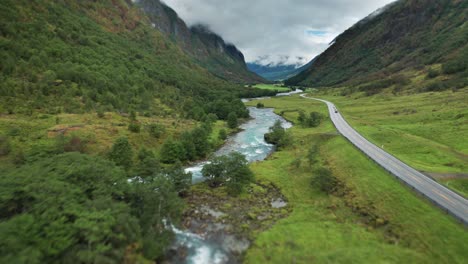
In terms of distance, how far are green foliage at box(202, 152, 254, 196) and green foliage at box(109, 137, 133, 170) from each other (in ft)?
82.5

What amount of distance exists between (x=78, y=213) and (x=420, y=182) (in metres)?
71.3

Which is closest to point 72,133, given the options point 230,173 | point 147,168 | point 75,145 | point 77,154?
point 75,145

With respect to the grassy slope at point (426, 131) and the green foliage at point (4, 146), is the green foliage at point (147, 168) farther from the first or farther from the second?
the grassy slope at point (426, 131)

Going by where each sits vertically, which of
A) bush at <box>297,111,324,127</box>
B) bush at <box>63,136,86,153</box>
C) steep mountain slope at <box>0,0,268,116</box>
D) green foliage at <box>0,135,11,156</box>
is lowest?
bush at <box>297,111,324,127</box>

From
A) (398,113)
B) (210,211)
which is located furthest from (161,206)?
(398,113)

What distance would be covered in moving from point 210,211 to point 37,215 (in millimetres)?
33285

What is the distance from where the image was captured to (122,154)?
3268 inches

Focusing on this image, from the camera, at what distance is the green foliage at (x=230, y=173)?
71250mm

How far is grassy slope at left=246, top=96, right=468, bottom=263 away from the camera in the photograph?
145 ft

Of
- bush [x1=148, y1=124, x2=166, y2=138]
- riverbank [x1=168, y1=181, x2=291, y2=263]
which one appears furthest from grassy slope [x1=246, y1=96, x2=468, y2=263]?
bush [x1=148, y1=124, x2=166, y2=138]

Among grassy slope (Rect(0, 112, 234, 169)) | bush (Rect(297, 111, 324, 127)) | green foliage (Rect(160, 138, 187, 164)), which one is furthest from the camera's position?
bush (Rect(297, 111, 324, 127))

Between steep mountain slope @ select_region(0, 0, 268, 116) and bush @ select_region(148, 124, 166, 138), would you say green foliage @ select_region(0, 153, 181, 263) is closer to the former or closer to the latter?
bush @ select_region(148, 124, 166, 138)

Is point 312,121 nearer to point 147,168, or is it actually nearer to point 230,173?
point 230,173

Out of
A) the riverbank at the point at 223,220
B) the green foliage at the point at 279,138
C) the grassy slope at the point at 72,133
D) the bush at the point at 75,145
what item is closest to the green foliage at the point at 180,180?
the riverbank at the point at 223,220
